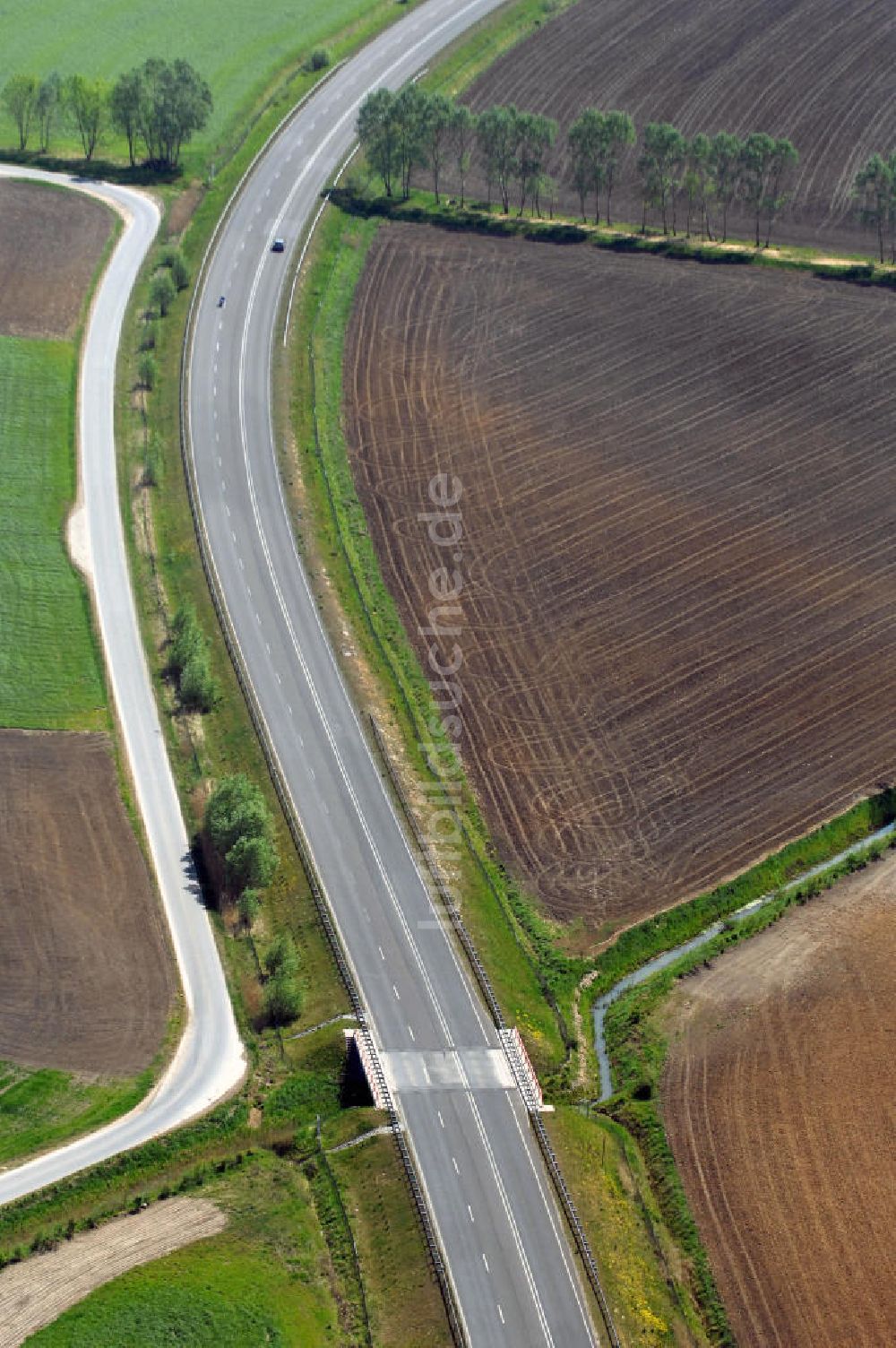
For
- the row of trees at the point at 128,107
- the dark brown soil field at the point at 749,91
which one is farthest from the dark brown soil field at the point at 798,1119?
the row of trees at the point at 128,107

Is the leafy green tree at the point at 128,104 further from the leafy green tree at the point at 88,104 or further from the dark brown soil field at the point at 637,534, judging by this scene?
the dark brown soil field at the point at 637,534

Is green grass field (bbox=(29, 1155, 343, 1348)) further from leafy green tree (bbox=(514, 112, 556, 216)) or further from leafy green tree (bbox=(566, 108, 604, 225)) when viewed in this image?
leafy green tree (bbox=(566, 108, 604, 225))

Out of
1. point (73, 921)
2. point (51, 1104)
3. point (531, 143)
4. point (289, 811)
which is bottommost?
point (51, 1104)

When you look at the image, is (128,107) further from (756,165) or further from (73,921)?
(73,921)

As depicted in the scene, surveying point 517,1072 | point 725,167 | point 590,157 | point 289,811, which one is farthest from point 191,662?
point 725,167

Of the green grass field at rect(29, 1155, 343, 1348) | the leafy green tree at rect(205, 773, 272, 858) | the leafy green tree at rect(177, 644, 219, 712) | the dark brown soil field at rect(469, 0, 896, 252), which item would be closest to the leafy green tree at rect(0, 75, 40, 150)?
the dark brown soil field at rect(469, 0, 896, 252)
